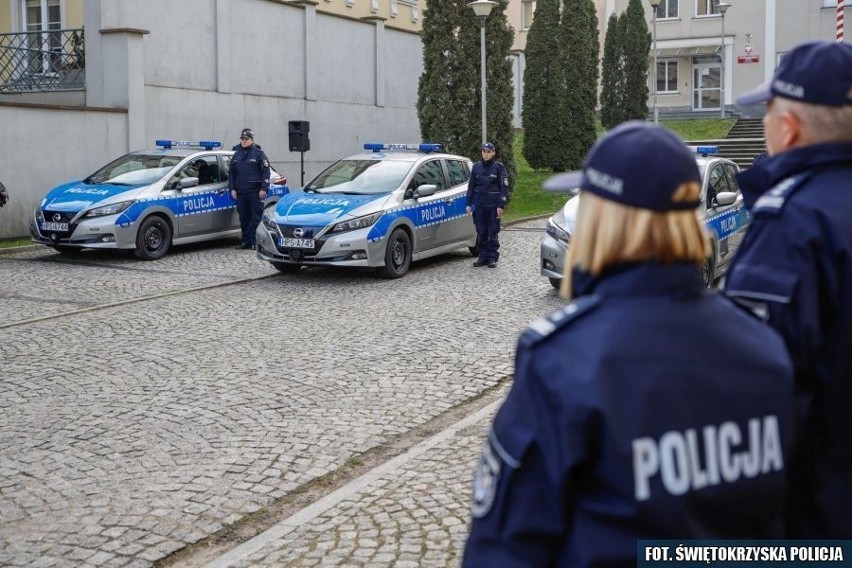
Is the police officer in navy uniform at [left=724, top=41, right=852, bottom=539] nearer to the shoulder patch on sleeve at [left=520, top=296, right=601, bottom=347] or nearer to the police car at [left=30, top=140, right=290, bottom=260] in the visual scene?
the shoulder patch on sleeve at [left=520, top=296, right=601, bottom=347]

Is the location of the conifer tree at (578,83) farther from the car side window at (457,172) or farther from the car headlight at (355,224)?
the car headlight at (355,224)

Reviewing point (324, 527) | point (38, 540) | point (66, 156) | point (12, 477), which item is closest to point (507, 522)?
point (324, 527)

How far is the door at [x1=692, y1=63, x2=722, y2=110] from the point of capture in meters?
54.6

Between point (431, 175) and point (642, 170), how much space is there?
13.9 m

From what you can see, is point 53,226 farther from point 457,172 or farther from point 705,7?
point 705,7

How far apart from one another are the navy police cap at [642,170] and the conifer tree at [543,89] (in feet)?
103

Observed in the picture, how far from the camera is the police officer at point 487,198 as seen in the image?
51.2 feet

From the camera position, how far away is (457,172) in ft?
54.6

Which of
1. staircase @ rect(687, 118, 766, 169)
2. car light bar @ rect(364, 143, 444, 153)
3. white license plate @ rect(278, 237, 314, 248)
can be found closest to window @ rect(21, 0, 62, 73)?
car light bar @ rect(364, 143, 444, 153)

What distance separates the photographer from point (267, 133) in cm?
2580

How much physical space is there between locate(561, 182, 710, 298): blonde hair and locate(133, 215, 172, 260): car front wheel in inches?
586

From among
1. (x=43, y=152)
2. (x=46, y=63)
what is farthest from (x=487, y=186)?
(x=46, y=63)

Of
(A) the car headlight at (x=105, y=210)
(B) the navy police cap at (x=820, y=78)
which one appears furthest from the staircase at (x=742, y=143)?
(B) the navy police cap at (x=820, y=78)

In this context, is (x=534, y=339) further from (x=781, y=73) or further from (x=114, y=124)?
(x=114, y=124)
